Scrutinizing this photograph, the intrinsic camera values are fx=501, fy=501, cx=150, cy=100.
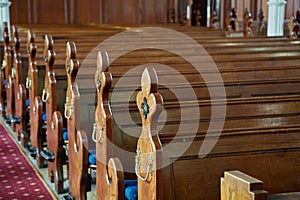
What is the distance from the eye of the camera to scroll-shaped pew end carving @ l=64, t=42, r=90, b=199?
10.5ft

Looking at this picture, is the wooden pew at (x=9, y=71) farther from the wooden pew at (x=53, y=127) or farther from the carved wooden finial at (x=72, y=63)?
the carved wooden finial at (x=72, y=63)

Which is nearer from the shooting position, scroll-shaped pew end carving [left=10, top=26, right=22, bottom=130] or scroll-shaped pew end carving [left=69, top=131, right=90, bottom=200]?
scroll-shaped pew end carving [left=69, top=131, right=90, bottom=200]

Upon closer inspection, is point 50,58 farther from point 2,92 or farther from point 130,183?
point 2,92

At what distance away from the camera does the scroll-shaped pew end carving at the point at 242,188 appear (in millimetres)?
1191

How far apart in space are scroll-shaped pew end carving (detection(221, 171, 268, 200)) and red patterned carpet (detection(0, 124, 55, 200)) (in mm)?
2583

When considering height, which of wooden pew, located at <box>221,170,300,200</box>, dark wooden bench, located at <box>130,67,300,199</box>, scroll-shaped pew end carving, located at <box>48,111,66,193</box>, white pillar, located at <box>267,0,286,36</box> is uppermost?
white pillar, located at <box>267,0,286,36</box>

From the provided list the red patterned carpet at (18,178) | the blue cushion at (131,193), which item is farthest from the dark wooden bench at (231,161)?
the red patterned carpet at (18,178)

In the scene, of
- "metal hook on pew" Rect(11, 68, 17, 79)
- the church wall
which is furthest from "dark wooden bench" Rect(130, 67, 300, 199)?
the church wall

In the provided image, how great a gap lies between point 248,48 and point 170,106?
2344 mm

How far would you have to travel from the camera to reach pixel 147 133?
83.0 inches

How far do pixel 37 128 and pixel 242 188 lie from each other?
10.7 ft

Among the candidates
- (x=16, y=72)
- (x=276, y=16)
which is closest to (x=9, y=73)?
(x=16, y=72)

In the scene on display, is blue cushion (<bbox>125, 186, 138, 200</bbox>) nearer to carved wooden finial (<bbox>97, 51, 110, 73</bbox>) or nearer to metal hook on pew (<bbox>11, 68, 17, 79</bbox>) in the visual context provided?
carved wooden finial (<bbox>97, 51, 110, 73</bbox>)

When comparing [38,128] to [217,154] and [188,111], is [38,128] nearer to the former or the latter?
[188,111]
